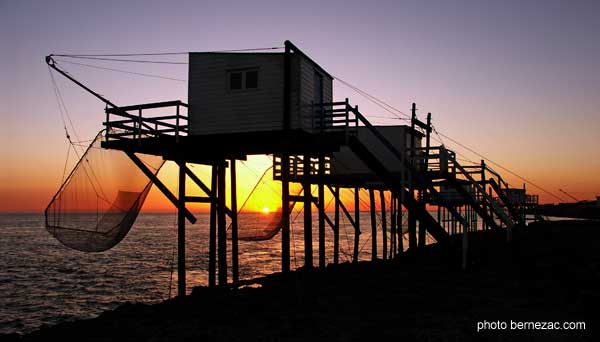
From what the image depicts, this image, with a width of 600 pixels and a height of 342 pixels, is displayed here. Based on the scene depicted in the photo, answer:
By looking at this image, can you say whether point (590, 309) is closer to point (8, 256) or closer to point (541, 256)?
point (541, 256)

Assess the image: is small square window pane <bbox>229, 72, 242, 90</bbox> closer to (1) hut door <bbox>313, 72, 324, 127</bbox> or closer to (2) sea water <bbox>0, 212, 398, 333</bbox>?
(1) hut door <bbox>313, 72, 324, 127</bbox>

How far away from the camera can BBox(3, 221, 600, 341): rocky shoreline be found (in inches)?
477

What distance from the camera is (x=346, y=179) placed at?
24.2m

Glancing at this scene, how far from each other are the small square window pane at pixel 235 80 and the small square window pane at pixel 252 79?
33 centimetres

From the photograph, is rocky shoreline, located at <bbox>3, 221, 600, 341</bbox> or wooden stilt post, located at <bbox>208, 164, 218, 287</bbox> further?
wooden stilt post, located at <bbox>208, 164, 218, 287</bbox>

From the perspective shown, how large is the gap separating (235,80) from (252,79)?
2.30 feet

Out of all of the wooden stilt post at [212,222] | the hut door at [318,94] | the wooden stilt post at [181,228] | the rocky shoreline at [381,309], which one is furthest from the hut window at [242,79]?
the rocky shoreline at [381,309]

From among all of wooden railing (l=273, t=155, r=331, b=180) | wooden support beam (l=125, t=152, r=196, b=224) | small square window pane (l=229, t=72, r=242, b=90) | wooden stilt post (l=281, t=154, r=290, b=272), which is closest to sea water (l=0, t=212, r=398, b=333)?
wooden railing (l=273, t=155, r=331, b=180)

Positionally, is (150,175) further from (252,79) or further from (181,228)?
(252,79)

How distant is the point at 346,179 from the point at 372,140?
7.45 m

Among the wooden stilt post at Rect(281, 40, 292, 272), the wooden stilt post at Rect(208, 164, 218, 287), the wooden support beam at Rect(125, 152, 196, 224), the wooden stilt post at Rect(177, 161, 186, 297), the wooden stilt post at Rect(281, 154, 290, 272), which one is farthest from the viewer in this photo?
the wooden stilt post at Rect(208, 164, 218, 287)

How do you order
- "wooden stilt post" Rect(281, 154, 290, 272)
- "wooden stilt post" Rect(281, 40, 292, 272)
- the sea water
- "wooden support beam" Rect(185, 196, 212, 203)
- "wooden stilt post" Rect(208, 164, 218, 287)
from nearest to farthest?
"wooden stilt post" Rect(281, 154, 290, 272) → "wooden stilt post" Rect(281, 40, 292, 272) → "wooden support beam" Rect(185, 196, 212, 203) → "wooden stilt post" Rect(208, 164, 218, 287) → the sea water

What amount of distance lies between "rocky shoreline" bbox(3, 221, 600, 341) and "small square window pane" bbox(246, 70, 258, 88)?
6.97 metres

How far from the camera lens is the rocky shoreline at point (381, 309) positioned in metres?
12.1
